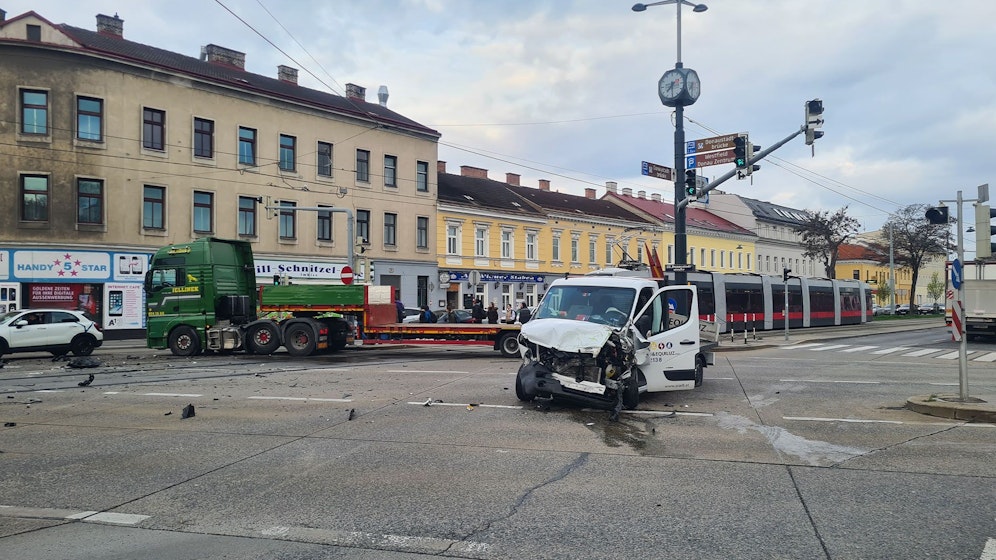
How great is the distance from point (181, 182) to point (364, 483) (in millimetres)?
30304

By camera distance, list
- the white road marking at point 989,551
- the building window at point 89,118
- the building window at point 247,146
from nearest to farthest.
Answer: the white road marking at point 989,551, the building window at point 89,118, the building window at point 247,146

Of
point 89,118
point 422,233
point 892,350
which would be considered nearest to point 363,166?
point 422,233

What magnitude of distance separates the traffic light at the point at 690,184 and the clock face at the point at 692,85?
2120 mm

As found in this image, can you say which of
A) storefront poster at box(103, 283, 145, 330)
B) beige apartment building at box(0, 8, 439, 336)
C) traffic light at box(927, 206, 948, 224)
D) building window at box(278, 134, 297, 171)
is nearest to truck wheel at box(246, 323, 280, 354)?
beige apartment building at box(0, 8, 439, 336)

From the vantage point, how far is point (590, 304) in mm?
11539

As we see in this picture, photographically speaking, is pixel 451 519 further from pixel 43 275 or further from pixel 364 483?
pixel 43 275

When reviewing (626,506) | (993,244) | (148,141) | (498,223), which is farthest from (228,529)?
(498,223)

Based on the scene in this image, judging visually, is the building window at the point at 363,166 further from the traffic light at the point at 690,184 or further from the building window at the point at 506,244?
the traffic light at the point at 690,184

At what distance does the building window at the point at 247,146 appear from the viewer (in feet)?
115

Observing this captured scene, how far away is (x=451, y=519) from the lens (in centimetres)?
551

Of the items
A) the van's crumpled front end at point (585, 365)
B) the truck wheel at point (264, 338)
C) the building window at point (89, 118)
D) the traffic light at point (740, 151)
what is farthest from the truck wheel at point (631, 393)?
the building window at point (89, 118)

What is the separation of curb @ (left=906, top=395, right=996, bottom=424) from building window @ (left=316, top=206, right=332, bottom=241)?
3190 cm

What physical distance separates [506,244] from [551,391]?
38.4 m

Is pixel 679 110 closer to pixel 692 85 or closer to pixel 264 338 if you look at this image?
pixel 692 85
